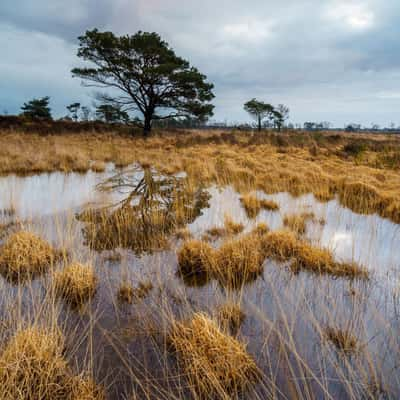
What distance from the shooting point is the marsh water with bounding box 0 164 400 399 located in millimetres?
1398

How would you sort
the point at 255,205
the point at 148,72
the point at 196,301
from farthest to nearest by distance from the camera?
the point at 148,72 → the point at 255,205 → the point at 196,301

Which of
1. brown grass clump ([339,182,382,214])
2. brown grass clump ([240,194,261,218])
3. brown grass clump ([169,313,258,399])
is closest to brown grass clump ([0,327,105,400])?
brown grass clump ([169,313,258,399])

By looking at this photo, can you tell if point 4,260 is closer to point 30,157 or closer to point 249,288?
point 249,288

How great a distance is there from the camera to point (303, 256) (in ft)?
9.20

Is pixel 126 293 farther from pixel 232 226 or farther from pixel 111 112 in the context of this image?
pixel 111 112

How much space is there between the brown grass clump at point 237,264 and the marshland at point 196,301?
17 mm

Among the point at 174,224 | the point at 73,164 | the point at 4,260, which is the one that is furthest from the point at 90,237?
the point at 73,164

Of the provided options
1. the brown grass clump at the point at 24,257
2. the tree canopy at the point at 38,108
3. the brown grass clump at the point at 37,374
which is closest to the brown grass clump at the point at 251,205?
the brown grass clump at the point at 24,257

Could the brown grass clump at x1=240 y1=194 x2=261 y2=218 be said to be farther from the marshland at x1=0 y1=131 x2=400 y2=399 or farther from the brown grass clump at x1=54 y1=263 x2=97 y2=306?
the brown grass clump at x1=54 y1=263 x2=97 y2=306

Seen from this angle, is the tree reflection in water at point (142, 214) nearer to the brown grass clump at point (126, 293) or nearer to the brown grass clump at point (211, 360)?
the brown grass clump at point (126, 293)

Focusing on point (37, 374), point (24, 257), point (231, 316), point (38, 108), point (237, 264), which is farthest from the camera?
point (38, 108)

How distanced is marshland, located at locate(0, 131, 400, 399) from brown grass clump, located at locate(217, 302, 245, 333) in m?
0.01

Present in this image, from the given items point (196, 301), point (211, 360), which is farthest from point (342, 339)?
point (196, 301)

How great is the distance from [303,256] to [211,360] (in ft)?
5.83
